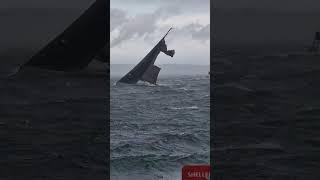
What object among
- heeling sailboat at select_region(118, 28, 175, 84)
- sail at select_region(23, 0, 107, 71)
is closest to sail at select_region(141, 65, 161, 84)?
heeling sailboat at select_region(118, 28, 175, 84)

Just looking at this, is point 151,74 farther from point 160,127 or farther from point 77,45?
point 77,45

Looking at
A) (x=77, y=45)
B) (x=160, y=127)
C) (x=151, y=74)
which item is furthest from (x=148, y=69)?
(x=77, y=45)

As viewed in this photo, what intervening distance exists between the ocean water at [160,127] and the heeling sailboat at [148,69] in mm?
49

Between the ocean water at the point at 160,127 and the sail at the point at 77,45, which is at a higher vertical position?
the sail at the point at 77,45

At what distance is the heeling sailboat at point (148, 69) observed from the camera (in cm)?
314

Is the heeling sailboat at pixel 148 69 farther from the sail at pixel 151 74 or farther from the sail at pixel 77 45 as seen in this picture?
the sail at pixel 77 45

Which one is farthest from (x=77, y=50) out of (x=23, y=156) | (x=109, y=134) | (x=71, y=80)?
(x=23, y=156)

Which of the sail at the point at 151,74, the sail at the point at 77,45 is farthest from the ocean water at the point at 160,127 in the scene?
the sail at the point at 77,45

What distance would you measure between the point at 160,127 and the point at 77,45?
34.6 inches

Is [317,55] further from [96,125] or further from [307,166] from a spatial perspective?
[96,125]

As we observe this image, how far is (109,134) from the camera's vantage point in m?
3.18

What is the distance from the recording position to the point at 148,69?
3164 mm

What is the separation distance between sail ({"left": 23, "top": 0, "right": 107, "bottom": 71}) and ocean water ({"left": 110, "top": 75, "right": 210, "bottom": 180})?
308mm

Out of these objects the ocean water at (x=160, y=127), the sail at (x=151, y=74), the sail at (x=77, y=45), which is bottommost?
the ocean water at (x=160, y=127)
